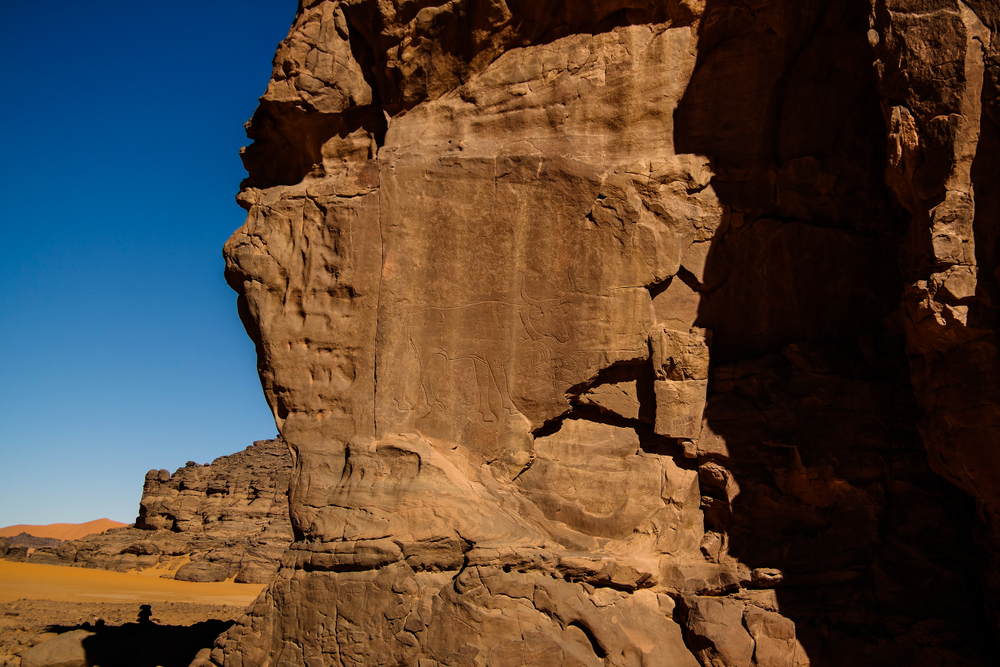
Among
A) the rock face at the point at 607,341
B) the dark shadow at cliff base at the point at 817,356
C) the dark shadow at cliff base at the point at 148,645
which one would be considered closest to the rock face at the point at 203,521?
the dark shadow at cliff base at the point at 148,645

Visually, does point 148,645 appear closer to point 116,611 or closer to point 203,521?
point 116,611

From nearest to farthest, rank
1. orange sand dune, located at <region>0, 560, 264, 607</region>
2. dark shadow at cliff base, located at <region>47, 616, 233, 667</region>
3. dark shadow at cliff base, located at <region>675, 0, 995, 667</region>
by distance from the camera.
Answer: dark shadow at cliff base, located at <region>675, 0, 995, 667</region>
dark shadow at cliff base, located at <region>47, 616, 233, 667</region>
orange sand dune, located at <region>0, 560, 264, 607</region>

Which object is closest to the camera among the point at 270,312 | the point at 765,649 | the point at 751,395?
the point at 765,649

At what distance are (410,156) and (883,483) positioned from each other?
20.1 feet

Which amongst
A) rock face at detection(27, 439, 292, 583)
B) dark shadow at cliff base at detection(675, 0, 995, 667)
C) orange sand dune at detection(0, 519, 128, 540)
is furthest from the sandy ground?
orange sand dune at detection(0, 519, 128, 540)

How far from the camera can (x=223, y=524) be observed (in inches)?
1137

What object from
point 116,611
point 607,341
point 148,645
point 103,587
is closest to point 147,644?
point 148,645

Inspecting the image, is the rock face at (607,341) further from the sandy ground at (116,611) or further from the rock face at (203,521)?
the rock face at (203,521)

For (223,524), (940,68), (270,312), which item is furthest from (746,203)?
(223,524)

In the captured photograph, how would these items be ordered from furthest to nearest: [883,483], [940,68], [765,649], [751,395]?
[751,395]
[883,483]
[765,649]
[940,68]

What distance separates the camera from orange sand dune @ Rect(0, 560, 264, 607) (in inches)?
795

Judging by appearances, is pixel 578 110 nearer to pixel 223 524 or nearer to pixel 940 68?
pixel 940 68

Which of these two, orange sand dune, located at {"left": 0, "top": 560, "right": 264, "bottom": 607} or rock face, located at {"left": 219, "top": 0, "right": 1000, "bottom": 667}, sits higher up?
rock face, located at {"left": 219, "top": 0, "right": 1000, "bottom": 667}

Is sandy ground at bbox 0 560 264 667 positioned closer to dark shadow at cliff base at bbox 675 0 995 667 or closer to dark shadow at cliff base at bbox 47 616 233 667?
dark shadow at cliff base at bbox 47 616 233 667
